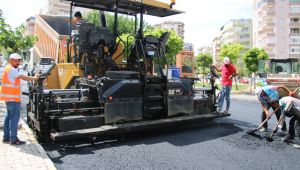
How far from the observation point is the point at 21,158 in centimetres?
411

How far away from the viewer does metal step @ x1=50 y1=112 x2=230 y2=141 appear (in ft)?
15.3

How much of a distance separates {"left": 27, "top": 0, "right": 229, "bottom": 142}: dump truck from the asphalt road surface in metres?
0.25

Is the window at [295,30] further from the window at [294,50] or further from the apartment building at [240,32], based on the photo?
the apartment building at [240,32]

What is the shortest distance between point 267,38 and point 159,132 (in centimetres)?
5746

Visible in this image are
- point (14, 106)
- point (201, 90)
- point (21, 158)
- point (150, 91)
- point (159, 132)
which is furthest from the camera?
point (201, 90)

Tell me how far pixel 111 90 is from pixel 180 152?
1420 mm

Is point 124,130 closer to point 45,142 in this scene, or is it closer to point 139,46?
point 45,142

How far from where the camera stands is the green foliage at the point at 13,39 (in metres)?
9.99

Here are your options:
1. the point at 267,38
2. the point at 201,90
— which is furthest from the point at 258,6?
the point at 201,90

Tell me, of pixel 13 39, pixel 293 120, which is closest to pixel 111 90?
pixel 293 120

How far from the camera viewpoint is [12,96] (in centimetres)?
483

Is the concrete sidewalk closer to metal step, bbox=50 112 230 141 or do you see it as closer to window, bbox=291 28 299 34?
metal step, bbox=50 112 230 141

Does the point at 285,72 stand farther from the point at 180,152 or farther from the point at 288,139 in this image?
the point at 180,152

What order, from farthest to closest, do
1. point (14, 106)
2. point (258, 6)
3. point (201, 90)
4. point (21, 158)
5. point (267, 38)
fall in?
point (258, 6) < point (267, 38) < point (201, 90) < point (14, 106) < point (21, 158)
